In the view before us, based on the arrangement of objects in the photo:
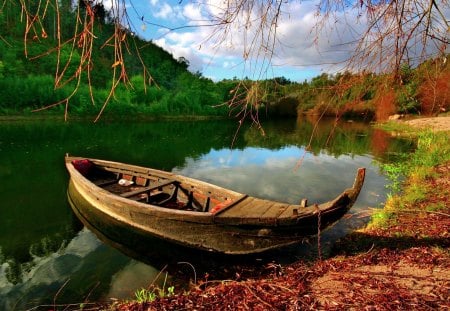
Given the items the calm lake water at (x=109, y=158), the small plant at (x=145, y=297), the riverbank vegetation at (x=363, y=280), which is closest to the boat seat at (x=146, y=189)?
the calm lake water at (x=109, y=158)

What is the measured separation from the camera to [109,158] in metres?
17.6

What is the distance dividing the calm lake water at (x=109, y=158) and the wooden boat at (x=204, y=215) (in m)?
0.59

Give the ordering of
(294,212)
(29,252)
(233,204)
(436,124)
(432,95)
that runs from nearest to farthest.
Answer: (432,95) → (294,212) → (233,204) → (29,252) → (436,124)

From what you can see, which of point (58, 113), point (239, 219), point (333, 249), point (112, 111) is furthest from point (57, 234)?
point (112, 111)

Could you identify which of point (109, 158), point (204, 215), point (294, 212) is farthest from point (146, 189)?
point (109, 158)

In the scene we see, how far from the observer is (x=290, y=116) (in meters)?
70.1

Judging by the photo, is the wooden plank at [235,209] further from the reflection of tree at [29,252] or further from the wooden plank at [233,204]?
the reflection of tree at [29,252]

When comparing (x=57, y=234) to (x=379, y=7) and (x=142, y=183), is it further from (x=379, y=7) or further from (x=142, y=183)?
(x=379, y=7)

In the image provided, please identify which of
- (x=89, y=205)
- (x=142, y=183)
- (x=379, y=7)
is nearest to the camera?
(x=379, y=7)

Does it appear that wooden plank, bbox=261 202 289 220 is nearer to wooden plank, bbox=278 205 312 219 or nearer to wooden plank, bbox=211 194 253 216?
wooden plank, bbox=278 205 312 219

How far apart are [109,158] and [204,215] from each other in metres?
12.8

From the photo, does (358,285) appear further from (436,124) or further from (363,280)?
(436,124)

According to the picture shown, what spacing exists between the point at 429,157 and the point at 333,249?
935 centimetres

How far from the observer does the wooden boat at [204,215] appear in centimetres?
573
